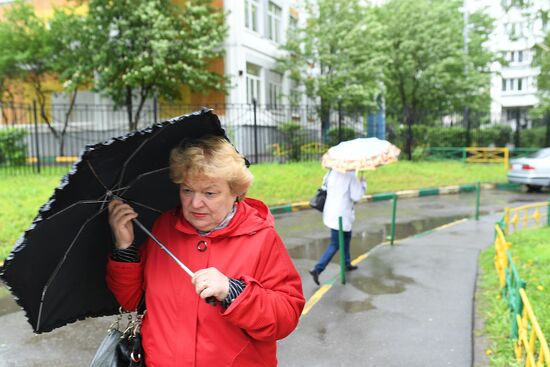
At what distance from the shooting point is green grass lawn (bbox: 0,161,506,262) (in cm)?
874

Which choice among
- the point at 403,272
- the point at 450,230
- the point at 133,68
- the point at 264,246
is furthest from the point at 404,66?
the point at 264,246

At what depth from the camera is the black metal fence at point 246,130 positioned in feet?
55.2

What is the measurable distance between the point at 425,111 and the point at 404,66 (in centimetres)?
318

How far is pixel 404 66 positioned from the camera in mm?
23766

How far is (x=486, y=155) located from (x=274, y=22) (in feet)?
37.7

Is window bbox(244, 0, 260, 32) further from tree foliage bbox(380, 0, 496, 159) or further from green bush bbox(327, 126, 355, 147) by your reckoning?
tree foliage bbox(380, 0, 496, 159)

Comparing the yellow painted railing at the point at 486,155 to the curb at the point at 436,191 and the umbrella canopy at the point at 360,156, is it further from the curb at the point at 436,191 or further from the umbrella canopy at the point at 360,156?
the umbrella canopy at the point at 360,156

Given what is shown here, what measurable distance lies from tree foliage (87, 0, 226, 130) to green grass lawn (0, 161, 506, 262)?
4.37 m

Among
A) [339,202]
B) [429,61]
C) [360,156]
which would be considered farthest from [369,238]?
[429,61]

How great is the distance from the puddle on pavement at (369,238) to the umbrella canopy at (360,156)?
6.12 ft

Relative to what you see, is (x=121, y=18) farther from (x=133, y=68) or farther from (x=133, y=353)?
(x=133, y=353)

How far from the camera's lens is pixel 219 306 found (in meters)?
1.75

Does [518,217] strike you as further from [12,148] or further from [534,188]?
[12,148]

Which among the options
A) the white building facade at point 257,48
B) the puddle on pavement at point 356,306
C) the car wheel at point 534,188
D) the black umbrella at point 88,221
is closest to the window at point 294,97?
the white building facade at point 257,48
